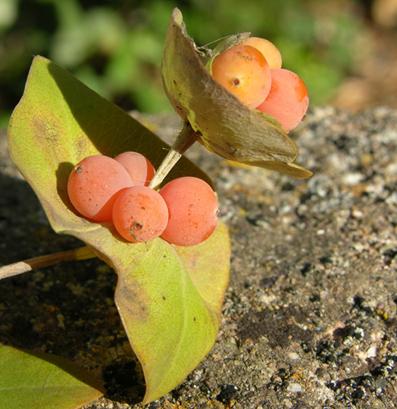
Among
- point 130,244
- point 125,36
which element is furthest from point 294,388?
point 125,36

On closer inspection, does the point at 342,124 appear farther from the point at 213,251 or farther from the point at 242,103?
the point at 242,103

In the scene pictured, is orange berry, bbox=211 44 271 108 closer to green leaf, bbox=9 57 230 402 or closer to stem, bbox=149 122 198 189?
stem, bbox=149 122 198 189

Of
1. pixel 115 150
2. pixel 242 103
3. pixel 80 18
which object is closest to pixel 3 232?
pixel 115 150

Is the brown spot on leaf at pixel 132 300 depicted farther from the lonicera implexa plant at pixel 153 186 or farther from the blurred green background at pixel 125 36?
the blurred green background at pixel 125 36

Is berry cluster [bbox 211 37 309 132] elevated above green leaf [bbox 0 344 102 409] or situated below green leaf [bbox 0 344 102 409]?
above

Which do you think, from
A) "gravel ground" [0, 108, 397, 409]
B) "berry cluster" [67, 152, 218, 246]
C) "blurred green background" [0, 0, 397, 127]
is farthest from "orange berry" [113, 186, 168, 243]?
"blurred green background" [0, 0, 397, 127]

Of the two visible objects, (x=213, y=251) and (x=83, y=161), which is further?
(x=213, y=251)
